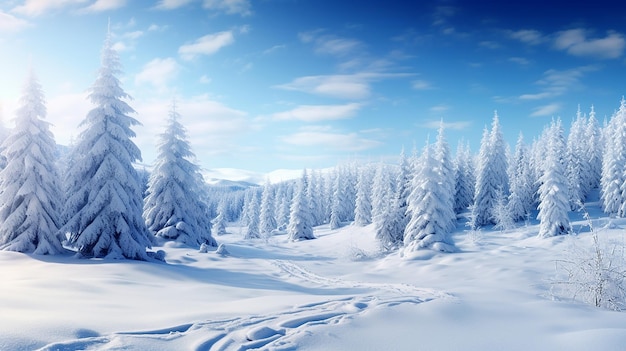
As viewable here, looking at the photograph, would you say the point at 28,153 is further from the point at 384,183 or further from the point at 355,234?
the point at 384,183

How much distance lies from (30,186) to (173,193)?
11.8 m

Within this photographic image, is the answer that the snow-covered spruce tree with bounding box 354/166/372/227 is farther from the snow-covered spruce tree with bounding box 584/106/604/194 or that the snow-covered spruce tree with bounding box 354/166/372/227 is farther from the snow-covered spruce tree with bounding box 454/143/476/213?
the snow-covered spruce tree with bounding box 584/106/604/194

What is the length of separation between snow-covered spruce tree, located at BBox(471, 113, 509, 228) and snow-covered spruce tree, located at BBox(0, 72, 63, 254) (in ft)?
155

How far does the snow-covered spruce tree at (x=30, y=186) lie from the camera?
2052 cm

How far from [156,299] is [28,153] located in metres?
17.4

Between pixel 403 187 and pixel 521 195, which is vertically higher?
pixel 403 187

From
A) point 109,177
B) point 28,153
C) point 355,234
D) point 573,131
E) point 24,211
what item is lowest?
point 355,234

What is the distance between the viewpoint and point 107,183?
2053cm

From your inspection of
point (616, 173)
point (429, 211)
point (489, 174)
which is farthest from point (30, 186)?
point (616, 173)

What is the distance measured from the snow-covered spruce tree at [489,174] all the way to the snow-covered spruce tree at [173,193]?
37.0 meters

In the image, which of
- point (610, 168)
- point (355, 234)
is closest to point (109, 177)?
point (355, 234)

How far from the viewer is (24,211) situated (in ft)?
68.3

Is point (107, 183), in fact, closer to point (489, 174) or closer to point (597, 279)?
point (597, 279)

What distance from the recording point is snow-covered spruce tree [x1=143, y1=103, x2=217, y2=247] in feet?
104
